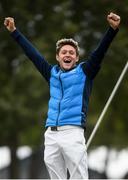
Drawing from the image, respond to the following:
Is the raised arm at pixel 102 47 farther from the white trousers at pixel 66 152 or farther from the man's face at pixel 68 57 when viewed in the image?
the white trousers at pixel 66 152

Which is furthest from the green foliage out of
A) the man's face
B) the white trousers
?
the white trousers

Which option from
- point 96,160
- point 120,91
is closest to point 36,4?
point 120,91

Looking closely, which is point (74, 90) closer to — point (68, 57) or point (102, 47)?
point (68, 57)

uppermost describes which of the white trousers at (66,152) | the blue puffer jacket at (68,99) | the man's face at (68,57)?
the man's face at (68,57)

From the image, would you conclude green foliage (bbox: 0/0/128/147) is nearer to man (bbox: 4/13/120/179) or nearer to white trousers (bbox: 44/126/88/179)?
man (bbox: 4/13/120/179)

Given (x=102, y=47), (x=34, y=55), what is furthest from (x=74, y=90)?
(x=34, y=55)

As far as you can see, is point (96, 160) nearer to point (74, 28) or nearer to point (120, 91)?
point (120, 91)

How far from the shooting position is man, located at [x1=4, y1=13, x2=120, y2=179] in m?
6.57

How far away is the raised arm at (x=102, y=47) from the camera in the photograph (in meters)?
6.70

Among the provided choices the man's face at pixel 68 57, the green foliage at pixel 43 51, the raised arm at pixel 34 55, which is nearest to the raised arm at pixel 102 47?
the man's face at pixel 68 57

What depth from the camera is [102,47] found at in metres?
6.71

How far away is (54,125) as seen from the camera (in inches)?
261

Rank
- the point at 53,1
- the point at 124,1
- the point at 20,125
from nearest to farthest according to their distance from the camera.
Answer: the point at 124,1
the point at 53,1
the point at 20,125

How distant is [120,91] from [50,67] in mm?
15705
